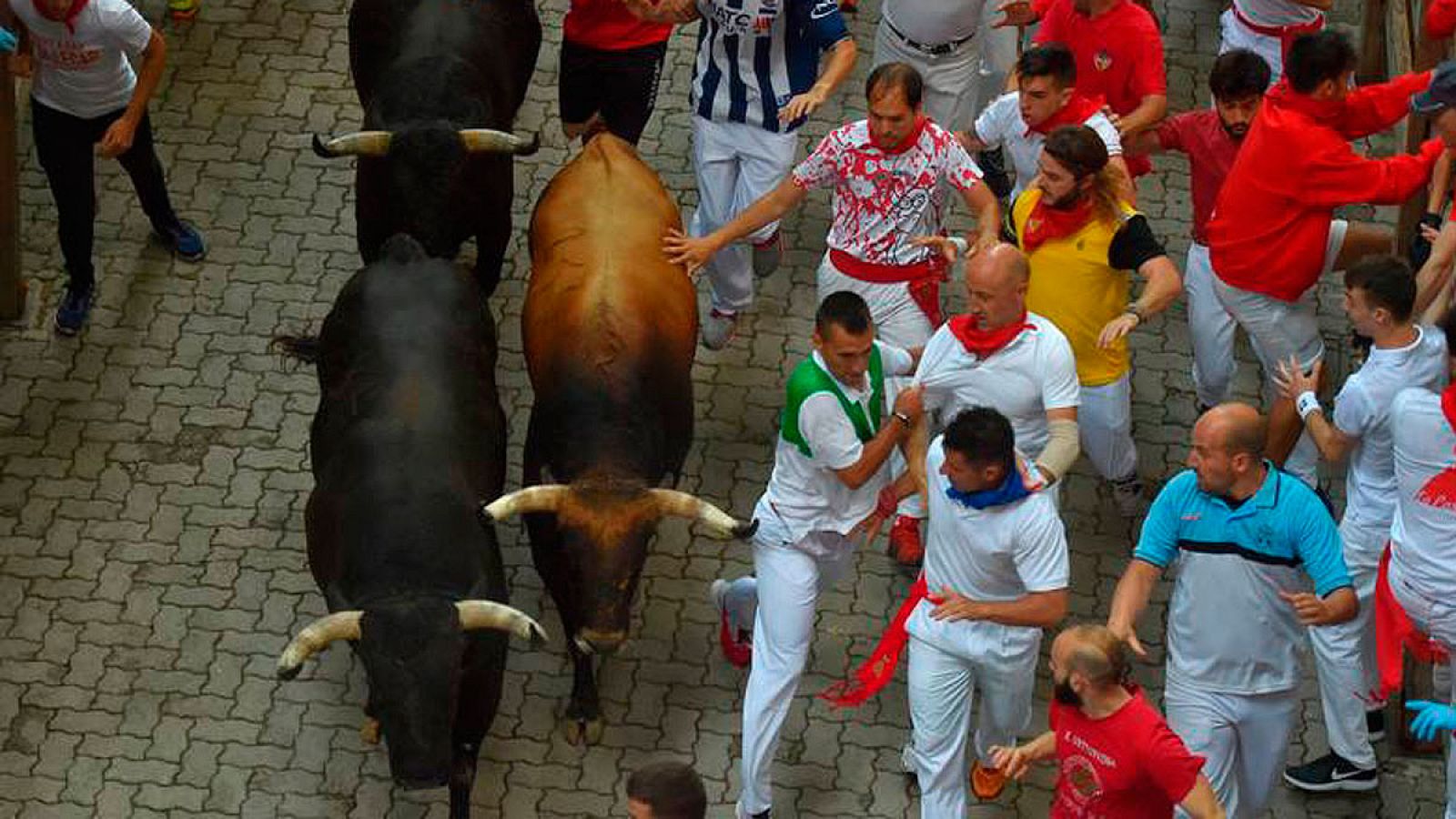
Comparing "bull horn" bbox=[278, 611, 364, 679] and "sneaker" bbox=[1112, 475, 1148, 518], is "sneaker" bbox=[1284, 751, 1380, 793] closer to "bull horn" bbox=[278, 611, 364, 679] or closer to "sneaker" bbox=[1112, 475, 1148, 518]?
"sneaker" bbox=[1112, 475, 1148, 518]

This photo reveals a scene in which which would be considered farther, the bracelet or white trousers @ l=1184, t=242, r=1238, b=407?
white trousers @ l=1184, t=242, r=1238, b=407

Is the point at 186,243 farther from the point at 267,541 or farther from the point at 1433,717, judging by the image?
the point at 1433,717

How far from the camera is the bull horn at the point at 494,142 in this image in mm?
13117

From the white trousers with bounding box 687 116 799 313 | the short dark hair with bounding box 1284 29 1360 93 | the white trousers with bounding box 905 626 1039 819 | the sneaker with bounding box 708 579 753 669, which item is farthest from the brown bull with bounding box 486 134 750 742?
the short dark hair with bounding box 1284 29 1360 93

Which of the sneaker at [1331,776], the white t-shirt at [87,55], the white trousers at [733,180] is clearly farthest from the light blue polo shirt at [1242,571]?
the white t-shirt at [87,55]

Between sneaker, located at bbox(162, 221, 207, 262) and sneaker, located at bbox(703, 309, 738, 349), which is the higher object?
sneaker, located at bbox(703, 309, 738, 349)

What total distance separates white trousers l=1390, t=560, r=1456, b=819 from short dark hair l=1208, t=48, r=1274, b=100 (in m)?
2.64

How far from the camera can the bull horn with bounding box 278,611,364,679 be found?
34.0 feet

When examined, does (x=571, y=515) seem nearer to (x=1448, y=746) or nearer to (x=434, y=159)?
A: (x=434, y=159)

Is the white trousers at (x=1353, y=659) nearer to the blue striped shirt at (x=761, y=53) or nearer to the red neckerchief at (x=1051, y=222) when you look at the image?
the red neckerchief at (x=1051, y=222)

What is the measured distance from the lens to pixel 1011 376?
10945mm

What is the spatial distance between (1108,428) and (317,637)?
3786 mm

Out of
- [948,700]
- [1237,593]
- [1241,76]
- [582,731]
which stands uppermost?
[1241,76]

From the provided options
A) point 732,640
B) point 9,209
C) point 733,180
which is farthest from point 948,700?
point 9,209
